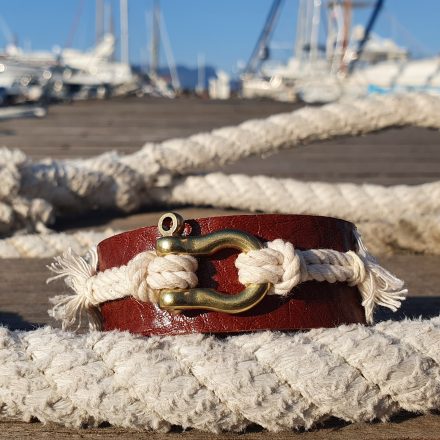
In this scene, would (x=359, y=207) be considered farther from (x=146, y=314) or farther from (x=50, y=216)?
(x=146, y=314)

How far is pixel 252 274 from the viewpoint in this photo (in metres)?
0.86

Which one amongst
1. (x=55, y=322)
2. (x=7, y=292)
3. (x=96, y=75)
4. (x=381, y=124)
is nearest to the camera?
(x=55, y=322)

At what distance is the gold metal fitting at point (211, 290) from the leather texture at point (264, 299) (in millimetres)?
21

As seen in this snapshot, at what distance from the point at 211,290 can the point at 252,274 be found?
0.05 meters

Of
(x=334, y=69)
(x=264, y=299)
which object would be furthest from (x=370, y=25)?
(x=264, y=299)

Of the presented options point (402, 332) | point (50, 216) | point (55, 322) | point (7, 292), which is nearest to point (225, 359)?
point (402, 332)

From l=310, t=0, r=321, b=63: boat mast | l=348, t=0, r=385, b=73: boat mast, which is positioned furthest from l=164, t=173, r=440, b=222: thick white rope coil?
l=310, t=0, r=321, b=63: boat mast

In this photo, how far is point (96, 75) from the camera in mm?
17125

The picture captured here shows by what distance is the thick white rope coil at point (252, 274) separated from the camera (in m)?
0.87

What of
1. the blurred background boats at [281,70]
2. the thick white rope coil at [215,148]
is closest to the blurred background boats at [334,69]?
the blurred background boats at [281,70]

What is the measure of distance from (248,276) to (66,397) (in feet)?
0.83

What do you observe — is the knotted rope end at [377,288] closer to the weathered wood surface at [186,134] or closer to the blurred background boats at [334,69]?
the weathered wood surface at [186,134]

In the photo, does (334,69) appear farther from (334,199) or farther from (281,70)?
(334,199)

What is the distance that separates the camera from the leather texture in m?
0.90
